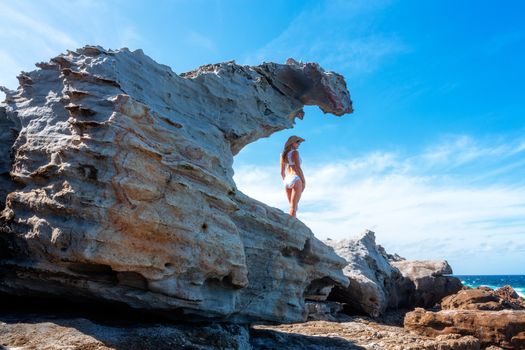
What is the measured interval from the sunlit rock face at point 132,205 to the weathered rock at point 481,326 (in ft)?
12.9

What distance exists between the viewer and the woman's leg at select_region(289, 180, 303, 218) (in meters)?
10.8

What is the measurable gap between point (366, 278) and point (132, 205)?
32.7ft

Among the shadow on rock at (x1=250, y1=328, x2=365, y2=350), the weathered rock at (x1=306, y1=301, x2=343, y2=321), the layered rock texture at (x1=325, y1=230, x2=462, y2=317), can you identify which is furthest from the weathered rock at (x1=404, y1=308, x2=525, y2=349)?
the shadow on rock at (x1=250, y1=328, x2=365, y2=350)

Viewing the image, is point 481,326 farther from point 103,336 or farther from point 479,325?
point 103,336

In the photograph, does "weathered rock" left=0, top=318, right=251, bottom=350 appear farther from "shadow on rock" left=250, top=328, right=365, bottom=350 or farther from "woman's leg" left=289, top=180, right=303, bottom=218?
"woman's leg" left=289, top=180, right=303, bottom=218

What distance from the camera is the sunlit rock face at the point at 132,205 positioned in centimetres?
596

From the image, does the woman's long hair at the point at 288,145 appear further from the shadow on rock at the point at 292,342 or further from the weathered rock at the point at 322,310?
the shadow on rock at the point at 292,342

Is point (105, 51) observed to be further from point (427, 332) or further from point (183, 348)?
point (427, 332)

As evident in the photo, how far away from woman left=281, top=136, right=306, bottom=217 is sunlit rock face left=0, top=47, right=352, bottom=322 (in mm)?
1866

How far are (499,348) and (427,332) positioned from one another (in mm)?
1642

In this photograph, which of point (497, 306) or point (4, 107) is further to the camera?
point (497, 306)

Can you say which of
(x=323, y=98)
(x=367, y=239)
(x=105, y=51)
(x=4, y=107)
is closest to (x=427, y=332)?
(x=367, y=239)

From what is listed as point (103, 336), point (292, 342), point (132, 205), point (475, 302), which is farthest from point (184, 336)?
point (475, 302)

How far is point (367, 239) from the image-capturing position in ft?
53.5
